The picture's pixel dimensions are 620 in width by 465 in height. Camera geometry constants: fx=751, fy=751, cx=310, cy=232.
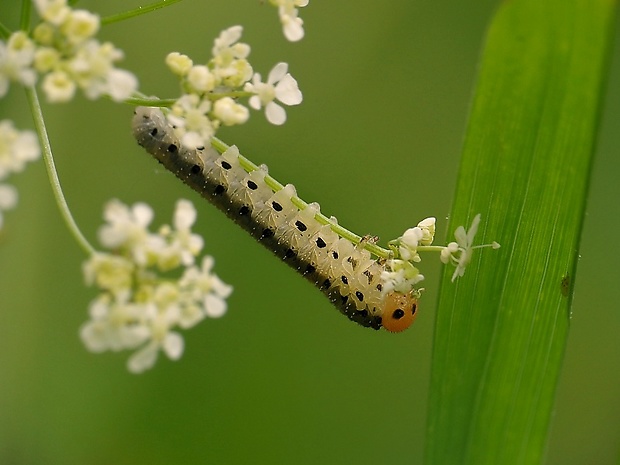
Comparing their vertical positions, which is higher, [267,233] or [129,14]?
[267,233]

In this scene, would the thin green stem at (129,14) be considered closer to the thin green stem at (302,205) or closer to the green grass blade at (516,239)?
the thin green stem at (302,205)

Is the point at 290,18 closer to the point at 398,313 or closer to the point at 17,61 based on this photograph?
the point at 17,61

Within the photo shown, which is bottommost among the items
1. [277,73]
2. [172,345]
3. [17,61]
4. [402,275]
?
[172,345]

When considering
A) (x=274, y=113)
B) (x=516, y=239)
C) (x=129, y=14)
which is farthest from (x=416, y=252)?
(x=129, y=14)

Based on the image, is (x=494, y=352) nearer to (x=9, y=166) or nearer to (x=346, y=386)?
(x=9, y=166)

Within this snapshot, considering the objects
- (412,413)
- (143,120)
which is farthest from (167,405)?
(143,120)

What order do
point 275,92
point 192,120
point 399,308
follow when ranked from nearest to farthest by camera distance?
point 192,120
point 275,92
point 399,308

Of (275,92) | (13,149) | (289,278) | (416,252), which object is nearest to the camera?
(13,149)
